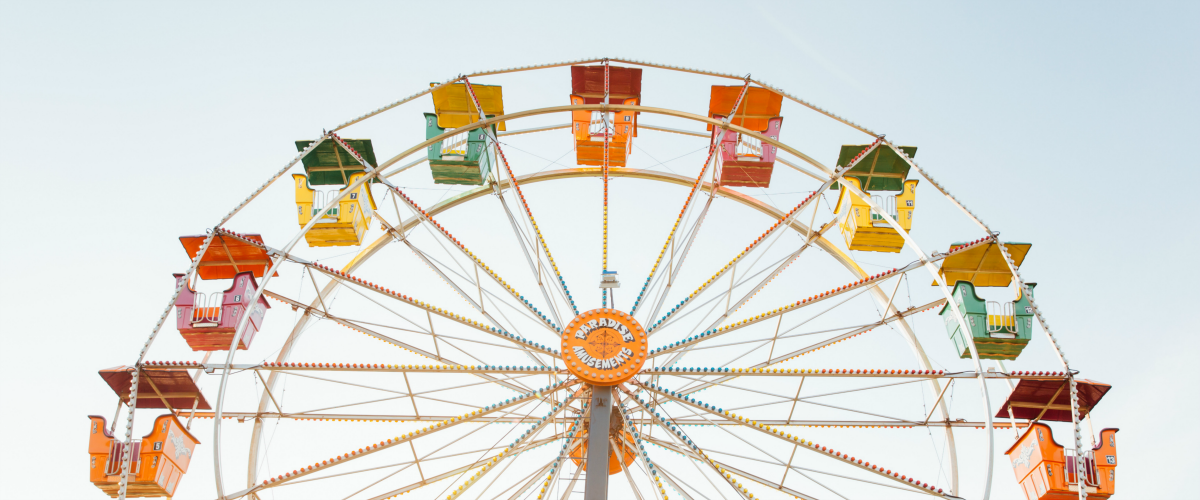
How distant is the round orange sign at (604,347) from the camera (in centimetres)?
1260

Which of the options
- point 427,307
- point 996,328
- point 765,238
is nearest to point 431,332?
point 427,307

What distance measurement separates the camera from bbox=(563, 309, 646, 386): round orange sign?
41.3ft

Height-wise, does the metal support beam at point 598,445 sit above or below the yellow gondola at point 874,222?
below

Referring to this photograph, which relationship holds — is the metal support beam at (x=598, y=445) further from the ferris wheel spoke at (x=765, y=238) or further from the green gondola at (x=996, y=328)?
the green gondola at (x=996, y=328)

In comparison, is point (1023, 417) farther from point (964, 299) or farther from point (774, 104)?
point (774, 104)

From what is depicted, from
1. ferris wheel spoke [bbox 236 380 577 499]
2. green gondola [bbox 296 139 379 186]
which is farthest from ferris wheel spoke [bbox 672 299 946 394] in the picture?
green gondola [bbox 296 139 379 186]

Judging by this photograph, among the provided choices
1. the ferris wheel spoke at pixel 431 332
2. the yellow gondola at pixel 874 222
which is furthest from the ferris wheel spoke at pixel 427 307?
the yellow gondola at pixel 874 222

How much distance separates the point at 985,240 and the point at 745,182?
3847 millimetres

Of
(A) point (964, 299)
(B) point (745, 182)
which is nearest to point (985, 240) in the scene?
(A) point (964, 299)

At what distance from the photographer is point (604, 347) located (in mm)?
12836

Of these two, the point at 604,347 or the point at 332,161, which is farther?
the point at 332,161

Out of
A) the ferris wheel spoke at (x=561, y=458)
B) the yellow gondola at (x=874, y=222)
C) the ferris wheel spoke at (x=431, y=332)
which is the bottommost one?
the ferris wheel spoke at (x=561, y=458)

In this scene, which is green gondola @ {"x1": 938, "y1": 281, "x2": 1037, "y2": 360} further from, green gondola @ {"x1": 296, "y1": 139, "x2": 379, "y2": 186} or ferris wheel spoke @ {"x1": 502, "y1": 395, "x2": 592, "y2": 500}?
green gondola @ {"x1": 296, "y1": 139, "x2": 379, "y2": 186}

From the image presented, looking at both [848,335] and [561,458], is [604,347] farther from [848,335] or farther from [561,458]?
[848,335]
